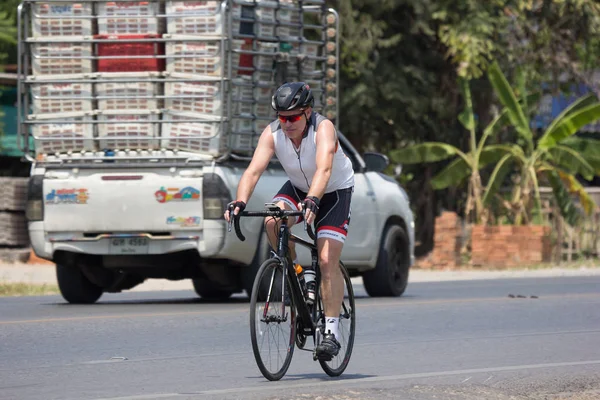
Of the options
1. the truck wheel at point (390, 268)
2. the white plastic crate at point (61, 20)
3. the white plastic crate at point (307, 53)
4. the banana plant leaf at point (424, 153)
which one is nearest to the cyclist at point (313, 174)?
the white plastic crate at point (61, 20)

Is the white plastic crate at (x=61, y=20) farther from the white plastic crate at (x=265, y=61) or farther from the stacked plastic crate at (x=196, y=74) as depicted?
the white plastic crate at (x=265, y=61)

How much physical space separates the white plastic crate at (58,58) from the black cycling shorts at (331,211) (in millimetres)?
7052

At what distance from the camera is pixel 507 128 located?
31.9m

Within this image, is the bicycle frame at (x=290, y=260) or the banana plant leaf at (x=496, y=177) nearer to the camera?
the bicycle frame at (x=290, y=260)

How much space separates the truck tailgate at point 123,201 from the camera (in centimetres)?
1467

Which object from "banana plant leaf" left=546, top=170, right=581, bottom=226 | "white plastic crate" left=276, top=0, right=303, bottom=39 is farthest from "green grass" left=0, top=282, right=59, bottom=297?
"banana plant leaf" left=546, top=170, right=581, bottom=226

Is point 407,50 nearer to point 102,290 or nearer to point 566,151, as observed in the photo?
point 566,151

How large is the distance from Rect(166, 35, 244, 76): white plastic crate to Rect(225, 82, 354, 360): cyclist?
20.3 feet

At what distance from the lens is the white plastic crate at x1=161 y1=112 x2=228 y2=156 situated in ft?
48.9

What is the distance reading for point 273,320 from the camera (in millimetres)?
8633

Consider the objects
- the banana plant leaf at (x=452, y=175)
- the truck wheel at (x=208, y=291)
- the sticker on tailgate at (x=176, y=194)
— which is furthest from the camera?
the banana plant leaf at (x=452, y=175)

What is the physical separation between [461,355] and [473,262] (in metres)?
17.5

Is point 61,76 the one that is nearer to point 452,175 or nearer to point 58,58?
point 58,58

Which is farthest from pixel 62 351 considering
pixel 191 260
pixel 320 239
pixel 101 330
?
pixel 191 260
